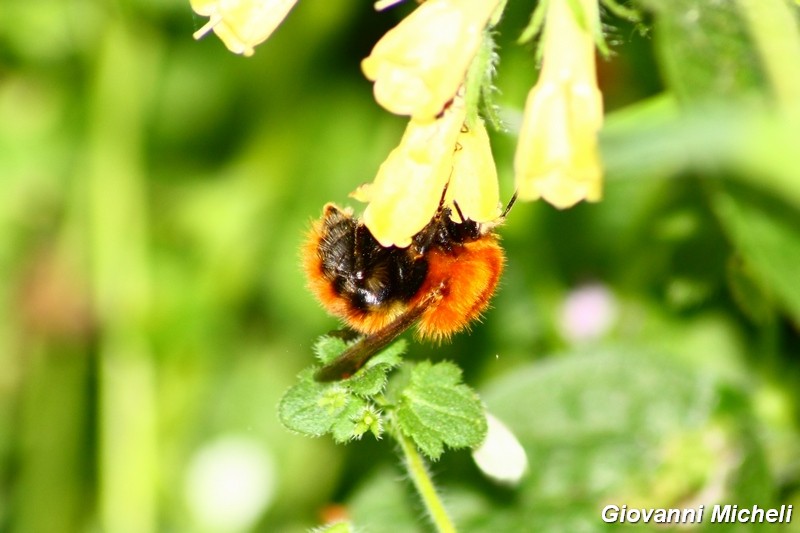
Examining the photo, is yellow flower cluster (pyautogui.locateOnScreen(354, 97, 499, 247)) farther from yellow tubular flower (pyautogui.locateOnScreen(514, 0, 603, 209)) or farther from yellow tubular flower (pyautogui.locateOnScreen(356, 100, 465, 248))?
yellow tubular flower (pyautogui.locateOnScreen(514, 0, 603, 209))

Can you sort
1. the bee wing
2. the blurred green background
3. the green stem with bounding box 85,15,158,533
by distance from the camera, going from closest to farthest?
the bee wing → the blurred green background → the green stem with bounding box 85,15,158,533

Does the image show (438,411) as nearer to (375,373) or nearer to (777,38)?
(375,373)

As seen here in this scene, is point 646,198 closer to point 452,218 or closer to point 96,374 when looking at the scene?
point 452,218

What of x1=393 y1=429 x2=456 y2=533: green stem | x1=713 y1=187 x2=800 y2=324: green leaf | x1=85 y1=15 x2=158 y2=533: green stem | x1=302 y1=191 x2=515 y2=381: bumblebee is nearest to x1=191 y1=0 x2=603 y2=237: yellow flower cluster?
x1=302 y1=191 x2=515 y2=381: bumblebee

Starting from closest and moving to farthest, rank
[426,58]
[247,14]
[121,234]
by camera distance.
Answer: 1. [426,58]
2. [247,14]
3. [121,234]

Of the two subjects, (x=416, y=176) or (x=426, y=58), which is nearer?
(x=426, y=58)

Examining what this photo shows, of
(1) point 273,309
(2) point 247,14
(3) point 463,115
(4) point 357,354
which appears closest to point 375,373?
(4) point 357,354

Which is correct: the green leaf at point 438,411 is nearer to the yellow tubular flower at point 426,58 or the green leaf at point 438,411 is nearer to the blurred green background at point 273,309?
the yellow tubular flower at point 426,58
